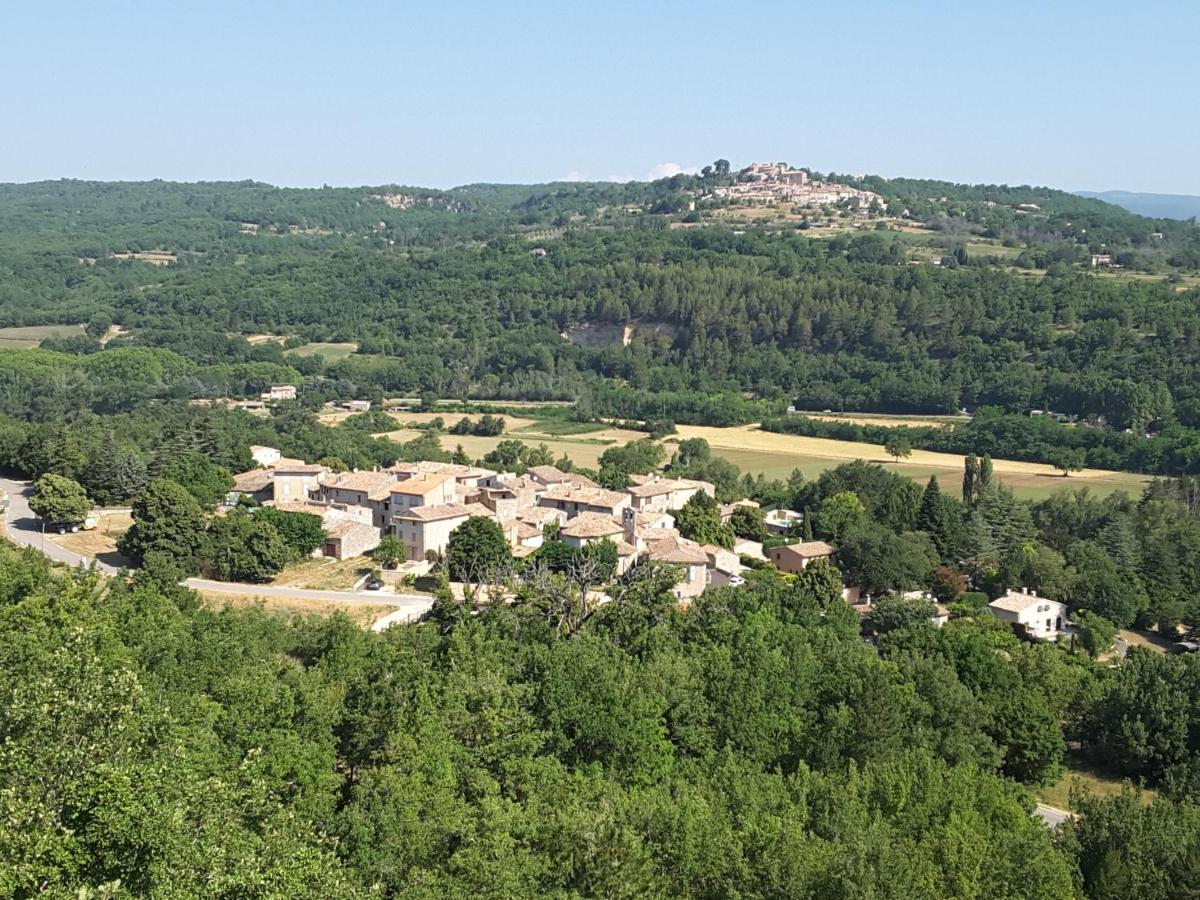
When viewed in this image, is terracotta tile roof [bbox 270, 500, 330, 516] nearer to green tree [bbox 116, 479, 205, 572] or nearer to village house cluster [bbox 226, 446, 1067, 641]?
village house cluster [bbox 226, 446, 1067, 641]

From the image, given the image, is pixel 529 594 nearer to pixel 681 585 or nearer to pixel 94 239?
pixel 681 585

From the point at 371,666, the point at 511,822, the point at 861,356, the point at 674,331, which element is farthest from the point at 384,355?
the point at 511,822

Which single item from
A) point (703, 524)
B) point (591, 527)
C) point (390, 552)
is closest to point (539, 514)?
point (591, 527)

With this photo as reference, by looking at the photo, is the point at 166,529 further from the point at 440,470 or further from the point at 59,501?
the point at 440,470

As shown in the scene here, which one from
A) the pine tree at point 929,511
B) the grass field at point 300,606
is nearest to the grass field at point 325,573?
the grass field at point 300,606

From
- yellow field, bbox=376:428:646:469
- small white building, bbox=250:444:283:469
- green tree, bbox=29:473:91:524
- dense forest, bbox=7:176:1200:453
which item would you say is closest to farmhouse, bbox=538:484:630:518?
small white building, bbox=250:444:283:469

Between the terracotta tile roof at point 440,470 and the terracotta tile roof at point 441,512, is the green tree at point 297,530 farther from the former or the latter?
the terracotta tile roof at point 440,470
